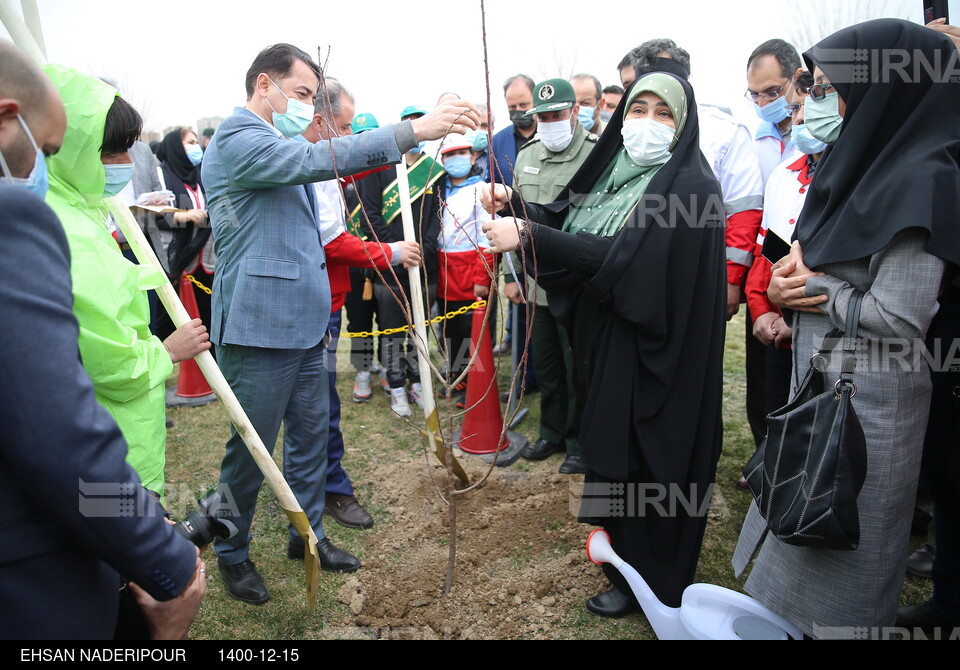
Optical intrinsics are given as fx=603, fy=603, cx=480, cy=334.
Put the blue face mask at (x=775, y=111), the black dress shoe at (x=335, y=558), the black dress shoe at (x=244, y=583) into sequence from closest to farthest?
the black dress shoe at (x=244, y=583), the black dress shoe at (x=335, y=558), the blue face mask at (x=775, y=111)

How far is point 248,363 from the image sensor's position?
2691mm

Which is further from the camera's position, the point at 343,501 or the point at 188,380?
the point at 188,380

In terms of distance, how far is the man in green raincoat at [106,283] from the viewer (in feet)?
5.45

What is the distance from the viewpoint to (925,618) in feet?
8.18

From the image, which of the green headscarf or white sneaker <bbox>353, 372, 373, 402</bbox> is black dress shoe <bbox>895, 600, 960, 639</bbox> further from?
white sneaker <bbox>353, 372, 373, 402</bbox>

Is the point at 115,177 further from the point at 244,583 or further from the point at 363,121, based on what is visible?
the point at 363,121

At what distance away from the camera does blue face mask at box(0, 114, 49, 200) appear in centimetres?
114

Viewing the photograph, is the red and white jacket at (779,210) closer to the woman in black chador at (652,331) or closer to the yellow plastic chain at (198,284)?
the woman in black chador at (652,331)

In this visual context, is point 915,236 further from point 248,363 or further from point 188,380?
point 188,380

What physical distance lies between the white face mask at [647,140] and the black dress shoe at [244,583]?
2616 millimetres

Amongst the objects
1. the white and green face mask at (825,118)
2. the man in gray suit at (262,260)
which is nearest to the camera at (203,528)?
the man in gray suit at (262,260)

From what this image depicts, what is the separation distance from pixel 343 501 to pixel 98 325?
2182mm

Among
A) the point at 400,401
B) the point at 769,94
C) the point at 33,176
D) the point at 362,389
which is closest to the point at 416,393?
the point at 400,401

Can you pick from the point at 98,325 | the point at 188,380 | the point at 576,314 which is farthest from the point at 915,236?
the point at 188,380
